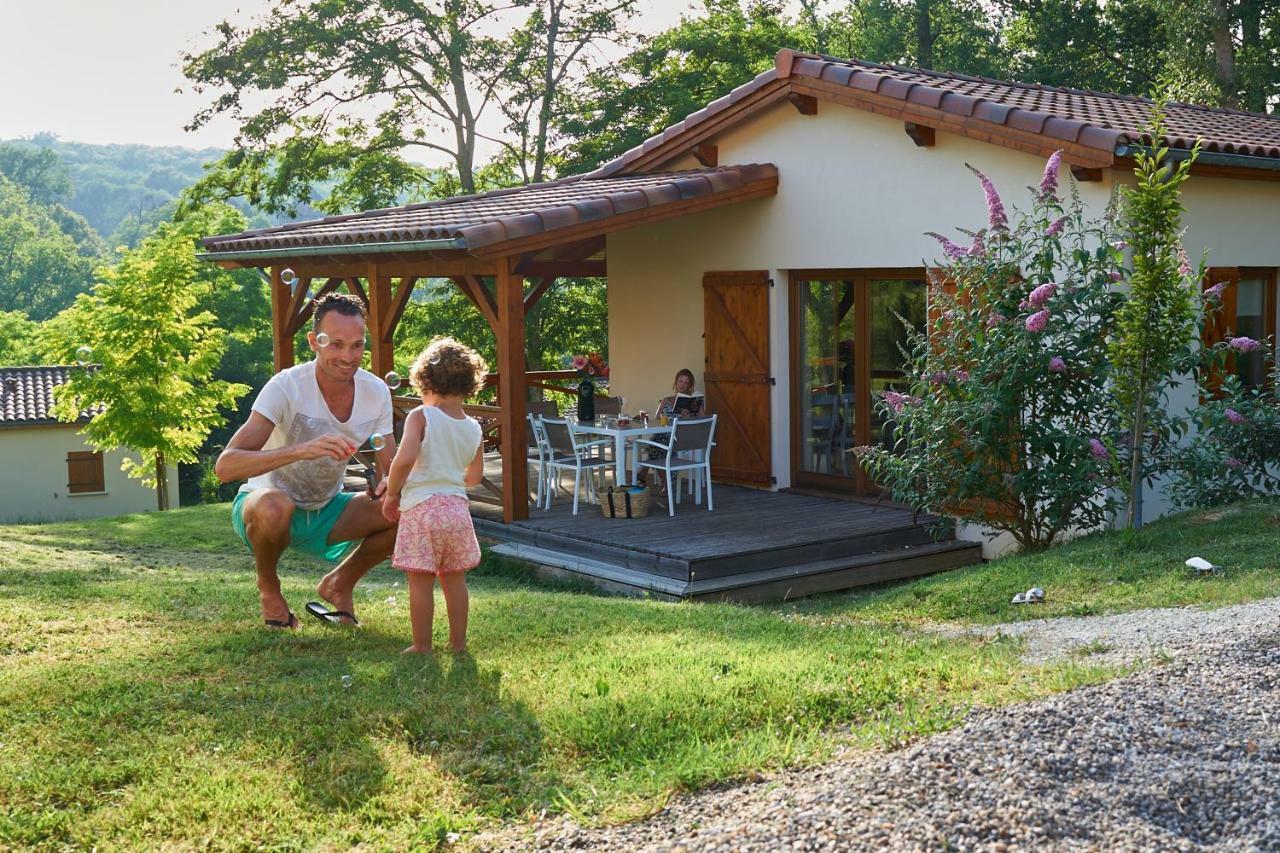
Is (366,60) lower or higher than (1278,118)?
higher

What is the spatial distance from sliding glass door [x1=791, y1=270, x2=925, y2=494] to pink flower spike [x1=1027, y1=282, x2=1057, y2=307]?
2417 millimetres

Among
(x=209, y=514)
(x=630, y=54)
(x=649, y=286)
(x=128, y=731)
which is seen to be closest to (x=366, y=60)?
(x=630, y=54)

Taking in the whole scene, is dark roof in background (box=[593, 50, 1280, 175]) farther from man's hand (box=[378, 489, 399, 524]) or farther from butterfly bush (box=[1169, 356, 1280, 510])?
man's hand (box=[378, 489, 399, 524])

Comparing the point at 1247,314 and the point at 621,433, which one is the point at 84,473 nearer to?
the point at 621,433

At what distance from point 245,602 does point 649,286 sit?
298 inches

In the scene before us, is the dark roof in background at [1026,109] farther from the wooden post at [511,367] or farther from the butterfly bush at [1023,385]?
the wooden post at [511,367]

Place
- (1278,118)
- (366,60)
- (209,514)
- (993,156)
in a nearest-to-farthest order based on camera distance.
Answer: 1. (993,156)
2. (1278,118)
3. (209,514)
4. (366,60)

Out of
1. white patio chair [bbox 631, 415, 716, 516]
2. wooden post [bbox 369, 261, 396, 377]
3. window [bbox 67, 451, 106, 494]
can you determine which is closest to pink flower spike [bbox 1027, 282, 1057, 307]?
white patio chair [bbox 631, 415, 716, 516]

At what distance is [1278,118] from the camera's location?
14.9 meters

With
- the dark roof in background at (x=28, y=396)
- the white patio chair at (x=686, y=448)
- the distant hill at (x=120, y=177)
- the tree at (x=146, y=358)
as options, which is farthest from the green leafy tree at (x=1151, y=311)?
the distant hill at (x=120, y=177)

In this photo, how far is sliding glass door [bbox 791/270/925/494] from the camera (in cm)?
1138

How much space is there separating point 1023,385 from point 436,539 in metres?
4.84

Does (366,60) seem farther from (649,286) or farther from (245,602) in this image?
(245,602)

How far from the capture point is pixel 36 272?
247 feet
